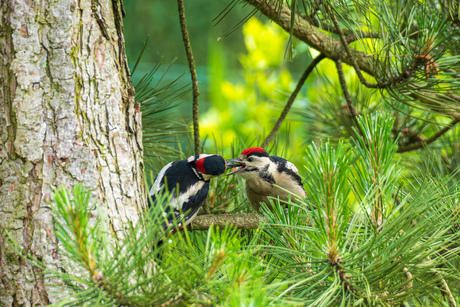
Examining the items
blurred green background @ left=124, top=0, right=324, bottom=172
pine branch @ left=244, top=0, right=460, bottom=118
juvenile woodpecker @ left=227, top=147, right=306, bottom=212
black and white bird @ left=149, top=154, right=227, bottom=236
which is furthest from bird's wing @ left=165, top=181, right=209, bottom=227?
blurred green background @ left=124, top=0, right=324, bottom=172

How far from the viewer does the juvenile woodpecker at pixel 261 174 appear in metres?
1.19

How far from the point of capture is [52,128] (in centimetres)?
55

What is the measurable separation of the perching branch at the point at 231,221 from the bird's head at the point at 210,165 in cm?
23

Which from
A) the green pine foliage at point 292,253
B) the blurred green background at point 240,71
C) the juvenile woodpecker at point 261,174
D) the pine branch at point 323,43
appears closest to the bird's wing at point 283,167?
the juvenile woodpecker at point 261,174

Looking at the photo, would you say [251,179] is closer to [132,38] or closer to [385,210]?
[385,210]

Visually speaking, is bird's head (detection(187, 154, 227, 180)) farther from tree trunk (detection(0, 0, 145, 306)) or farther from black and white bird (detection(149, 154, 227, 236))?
tree trunk (detection(0, 0, 145, 306))

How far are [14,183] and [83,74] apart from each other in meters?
0.16

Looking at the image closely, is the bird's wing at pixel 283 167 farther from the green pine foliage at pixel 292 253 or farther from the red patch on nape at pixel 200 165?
the green pine foliage at pixel 292 253

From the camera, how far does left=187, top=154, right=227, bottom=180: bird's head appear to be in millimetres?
1143

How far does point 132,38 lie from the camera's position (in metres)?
2.32

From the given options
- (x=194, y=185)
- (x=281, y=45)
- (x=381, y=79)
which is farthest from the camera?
(x=281, y=45)

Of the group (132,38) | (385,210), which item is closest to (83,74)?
(385,210)

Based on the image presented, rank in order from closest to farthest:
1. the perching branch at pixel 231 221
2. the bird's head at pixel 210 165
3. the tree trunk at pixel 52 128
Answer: the tree trunk at pixel 52 128 < the perching branch at pixel 231 221 < the bird's head at pixel 210 165

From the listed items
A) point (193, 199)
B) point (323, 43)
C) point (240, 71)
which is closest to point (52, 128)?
point (193, 199)
